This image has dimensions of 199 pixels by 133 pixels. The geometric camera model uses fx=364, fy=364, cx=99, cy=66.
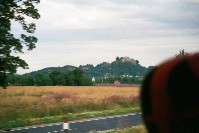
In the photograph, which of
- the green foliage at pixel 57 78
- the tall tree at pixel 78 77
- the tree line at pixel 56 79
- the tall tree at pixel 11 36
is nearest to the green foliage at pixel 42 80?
the tree line at pixel 56 79

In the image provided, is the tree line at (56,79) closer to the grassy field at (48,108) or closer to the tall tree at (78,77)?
the tall tree at (78,77)

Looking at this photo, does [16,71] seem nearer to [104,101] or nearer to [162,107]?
[104,101]

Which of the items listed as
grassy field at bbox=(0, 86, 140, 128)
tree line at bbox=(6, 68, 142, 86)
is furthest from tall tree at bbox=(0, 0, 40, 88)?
tree line at bbox=(6, 68, 142, 86)

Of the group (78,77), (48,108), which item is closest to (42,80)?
(78,77)

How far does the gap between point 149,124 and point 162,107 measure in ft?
0.38

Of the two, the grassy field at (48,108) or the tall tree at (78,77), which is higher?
the tall tree at (78,77)

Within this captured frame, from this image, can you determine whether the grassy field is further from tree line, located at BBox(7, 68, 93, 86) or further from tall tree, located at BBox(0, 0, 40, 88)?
tree line, located at BBox(7, 68, 93, 86)

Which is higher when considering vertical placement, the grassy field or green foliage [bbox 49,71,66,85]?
green foliage [bbox 49,71,66,85]

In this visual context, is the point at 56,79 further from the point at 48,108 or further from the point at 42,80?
the point at 48,108

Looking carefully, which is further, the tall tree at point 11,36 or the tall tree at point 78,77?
the tall tree at point 78,77

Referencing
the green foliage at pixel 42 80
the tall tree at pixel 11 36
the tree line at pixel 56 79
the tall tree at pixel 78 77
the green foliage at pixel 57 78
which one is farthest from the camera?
the tall tree at pixel 78 77

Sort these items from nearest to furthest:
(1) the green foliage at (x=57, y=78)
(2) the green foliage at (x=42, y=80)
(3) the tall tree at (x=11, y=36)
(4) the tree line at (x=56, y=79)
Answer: (3) the tall tree at (x=11, y=36), (2) the green foliage at (x=42, y=80), (4) the tree line at (x=56, y=79), (1) the green foliage at (x=57, y=78)

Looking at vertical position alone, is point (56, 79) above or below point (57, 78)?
below

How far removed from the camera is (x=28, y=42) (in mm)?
24469
